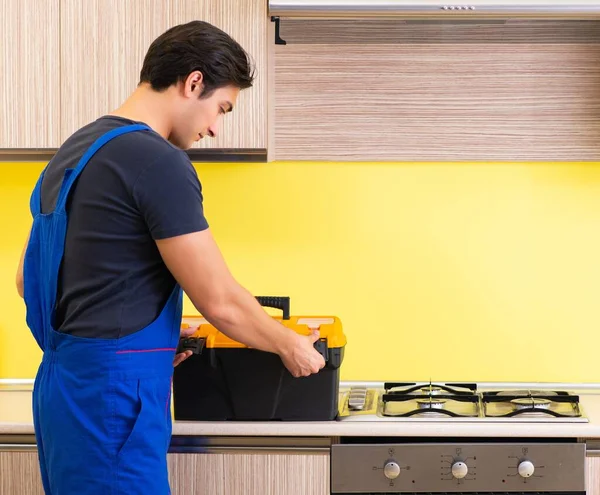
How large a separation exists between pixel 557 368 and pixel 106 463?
135cm

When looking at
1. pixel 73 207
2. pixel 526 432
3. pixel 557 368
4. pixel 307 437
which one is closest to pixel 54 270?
pixel 73 207

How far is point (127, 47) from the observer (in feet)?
6.77

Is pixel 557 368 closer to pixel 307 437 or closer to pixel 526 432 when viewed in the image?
pixel 526 432

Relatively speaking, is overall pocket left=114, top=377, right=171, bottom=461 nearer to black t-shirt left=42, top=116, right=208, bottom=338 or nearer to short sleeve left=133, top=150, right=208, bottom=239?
black t-shirt left=42, top=116, right=208, bottom=338

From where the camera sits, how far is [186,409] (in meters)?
1.95

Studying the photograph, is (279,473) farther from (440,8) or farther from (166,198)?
(440,8)

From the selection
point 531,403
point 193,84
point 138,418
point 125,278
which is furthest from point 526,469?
point 193,84

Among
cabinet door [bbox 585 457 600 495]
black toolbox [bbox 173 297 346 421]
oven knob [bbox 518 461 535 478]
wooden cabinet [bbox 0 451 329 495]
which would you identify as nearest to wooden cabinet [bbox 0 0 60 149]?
black toolbox [bbox 173 297 346 421]

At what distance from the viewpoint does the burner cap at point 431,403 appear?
2.02 meters

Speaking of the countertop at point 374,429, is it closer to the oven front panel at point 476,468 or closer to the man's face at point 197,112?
the oven front panel at point 476,468

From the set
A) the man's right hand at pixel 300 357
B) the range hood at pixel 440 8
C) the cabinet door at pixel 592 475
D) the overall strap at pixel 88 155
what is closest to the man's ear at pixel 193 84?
the overall strap at pixel 88 155

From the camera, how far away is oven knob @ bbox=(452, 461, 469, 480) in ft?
6.12

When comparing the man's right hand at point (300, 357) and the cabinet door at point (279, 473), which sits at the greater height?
the man's right hand at point (300, 357)

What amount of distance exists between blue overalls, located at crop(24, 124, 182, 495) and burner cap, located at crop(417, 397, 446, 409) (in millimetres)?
689
